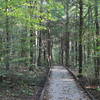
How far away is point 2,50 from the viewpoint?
10578 millimetres

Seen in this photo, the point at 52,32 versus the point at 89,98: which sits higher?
the point at 52,32

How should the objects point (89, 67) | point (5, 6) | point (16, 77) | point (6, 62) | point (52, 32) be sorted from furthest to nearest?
point (52, 32), point (89, 67), point (16, 77), point (6, 62), point (5, 6)

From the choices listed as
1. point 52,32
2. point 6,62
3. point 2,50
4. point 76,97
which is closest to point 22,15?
point 2,50

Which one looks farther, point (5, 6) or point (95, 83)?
point (95, 83)

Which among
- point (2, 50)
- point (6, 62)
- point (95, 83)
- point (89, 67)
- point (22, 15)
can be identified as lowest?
point (95, 83)

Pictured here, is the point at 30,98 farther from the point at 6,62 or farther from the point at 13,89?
the point at 6,62

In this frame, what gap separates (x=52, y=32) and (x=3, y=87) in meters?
26.3

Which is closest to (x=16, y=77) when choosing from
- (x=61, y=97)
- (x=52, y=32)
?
(x=61, y=97)

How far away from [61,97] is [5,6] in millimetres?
5757

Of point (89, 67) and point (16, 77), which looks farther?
point (89, 67)

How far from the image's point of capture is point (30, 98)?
10336 mm

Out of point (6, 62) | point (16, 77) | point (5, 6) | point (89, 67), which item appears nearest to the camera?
point (5, 6)

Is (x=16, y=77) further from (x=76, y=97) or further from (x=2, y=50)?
(x=76, y=97)

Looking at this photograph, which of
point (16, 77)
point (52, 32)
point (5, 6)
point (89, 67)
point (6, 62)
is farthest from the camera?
point (52, 32)
